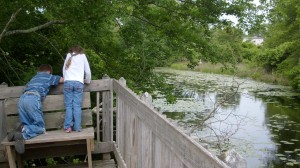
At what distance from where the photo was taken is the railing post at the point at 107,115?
5.36 meters

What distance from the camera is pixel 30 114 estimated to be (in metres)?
4.56

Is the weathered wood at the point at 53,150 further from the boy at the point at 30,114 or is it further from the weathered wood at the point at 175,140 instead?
the weathered wood at the point at 175,140

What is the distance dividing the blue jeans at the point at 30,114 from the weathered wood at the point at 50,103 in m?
0.42

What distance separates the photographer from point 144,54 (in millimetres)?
8383

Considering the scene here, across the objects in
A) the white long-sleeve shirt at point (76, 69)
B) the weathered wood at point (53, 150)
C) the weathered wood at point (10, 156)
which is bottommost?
the weathered wood at point (53, 150)

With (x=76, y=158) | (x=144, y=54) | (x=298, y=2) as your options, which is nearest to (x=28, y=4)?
(x=144, y=54)

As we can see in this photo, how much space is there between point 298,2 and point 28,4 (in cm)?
3216

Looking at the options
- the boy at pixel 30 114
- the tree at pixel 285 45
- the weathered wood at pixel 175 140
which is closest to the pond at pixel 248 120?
the boy at pixel 30 114

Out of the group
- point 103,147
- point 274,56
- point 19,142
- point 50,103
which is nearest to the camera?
point 19,142

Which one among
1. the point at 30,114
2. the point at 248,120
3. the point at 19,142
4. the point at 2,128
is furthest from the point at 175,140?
the point at 248,120

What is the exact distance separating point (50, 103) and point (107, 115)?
0.86 meters

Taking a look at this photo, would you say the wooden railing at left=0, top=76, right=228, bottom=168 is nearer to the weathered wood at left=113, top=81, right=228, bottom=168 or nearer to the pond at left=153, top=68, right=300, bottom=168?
the weathered wood at left=113, top=81, right=228, bottom=168

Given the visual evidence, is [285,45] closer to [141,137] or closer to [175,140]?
[141,137]

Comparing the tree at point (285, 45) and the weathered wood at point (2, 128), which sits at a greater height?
the tree at point (285, 45)
